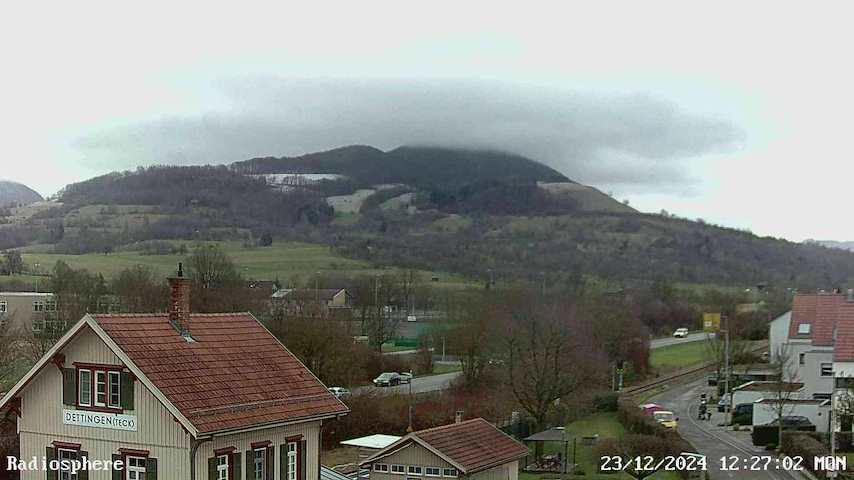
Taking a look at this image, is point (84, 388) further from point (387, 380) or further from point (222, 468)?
point (387, 380)

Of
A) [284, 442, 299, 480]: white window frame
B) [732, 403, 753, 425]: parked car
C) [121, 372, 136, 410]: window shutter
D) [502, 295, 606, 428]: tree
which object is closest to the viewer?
[121, 372, 136, 410]: window shutter

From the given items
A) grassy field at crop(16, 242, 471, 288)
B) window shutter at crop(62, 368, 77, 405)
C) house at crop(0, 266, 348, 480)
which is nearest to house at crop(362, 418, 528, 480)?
house at crop(0, 266, 348, 480)

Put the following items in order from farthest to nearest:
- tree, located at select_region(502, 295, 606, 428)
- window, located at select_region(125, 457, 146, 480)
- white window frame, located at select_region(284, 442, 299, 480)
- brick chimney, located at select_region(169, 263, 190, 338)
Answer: tree, located at select_region(502, 295, 606, 428)
white window frame, located at select_region(284, 442, 299, 480)
brick chimney, located at select_region(169, 263, 190, 338)
window, located at select_region(125, 457, 146, 480)

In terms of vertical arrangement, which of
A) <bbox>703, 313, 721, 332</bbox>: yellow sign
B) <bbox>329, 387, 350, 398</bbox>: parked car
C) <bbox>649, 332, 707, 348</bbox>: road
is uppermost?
<bbox>329, 387, 350, 398</bbox>: parked car

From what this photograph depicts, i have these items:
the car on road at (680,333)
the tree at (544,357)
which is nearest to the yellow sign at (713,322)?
the car on road at (680,333)

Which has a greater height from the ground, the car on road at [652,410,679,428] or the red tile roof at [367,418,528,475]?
the red tile roof at [367,418,528,475]

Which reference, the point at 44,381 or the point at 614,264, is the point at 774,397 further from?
the point at 614,264

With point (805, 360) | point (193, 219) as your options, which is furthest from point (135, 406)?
point (193, 219)

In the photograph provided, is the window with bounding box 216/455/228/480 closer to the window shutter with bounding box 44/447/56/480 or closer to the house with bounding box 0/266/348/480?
the house with bounding box 0/266/348/480

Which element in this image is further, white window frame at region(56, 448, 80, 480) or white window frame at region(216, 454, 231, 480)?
white window frame at region(56, 448, 80, 480)
